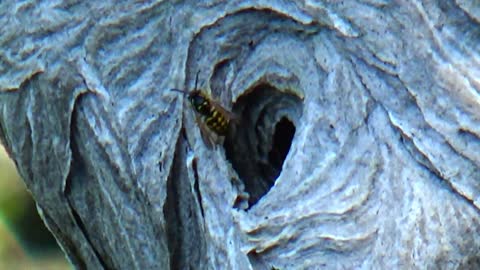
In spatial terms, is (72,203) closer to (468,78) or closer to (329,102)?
(329,102)

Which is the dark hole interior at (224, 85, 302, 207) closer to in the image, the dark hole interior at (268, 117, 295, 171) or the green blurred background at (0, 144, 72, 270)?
the dark hole interior at (268, 117, 295, 171)

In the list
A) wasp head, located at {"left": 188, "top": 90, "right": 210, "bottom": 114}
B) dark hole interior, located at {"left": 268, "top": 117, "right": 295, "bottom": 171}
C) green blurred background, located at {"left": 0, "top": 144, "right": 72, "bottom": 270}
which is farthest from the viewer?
green blurred background, located at {"left": 0, "top": 144, "right": 72, "bottom": 270}

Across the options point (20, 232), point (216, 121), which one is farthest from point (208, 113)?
point (20, 232)

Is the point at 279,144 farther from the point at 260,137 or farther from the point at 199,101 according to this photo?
the point at 199,101

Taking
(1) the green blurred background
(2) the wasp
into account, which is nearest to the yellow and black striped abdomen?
(2) the wasp

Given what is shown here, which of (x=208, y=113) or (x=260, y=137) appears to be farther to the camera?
(x=260, y=137)

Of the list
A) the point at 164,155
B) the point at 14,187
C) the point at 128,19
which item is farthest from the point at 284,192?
the point at 14,187

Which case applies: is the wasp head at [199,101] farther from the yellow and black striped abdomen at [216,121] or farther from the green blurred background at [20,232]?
the green blurred background at [20,232]

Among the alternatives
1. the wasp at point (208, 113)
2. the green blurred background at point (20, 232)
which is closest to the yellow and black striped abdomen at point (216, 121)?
the wasp at point (208, 113)
